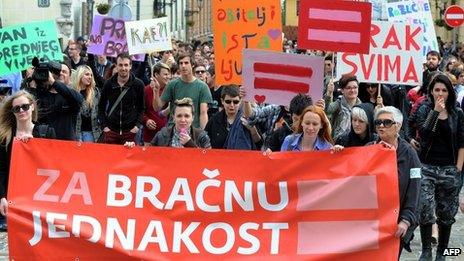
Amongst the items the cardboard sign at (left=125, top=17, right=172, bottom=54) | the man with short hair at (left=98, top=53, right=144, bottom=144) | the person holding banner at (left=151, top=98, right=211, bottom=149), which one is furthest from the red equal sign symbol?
the cardboard sign at (left=125, top=17, right=172, bottom=54)

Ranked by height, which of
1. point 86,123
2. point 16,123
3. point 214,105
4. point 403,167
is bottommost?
point 86,123

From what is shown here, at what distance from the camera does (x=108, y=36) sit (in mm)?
16234

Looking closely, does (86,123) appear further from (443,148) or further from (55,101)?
(443,148)

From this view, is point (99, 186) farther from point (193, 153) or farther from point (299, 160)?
point (299, 160)

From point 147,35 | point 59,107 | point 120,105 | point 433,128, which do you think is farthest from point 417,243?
point 147,35

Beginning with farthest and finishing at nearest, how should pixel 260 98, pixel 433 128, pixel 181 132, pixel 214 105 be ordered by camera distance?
pixel 214 105, pixel 433 128, pixel 260 98, pixel 181 132

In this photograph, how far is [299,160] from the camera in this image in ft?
24.2

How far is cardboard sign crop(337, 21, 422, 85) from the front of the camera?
35.4 ft

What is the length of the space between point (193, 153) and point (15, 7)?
2552 cm

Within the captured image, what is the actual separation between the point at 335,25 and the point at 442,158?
1.47m

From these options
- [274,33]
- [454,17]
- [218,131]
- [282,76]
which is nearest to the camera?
[282,76]

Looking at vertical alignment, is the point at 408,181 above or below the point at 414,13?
below

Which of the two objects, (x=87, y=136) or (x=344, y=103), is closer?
(x=344, y=103)

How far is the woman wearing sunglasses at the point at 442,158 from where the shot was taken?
9789 mm
